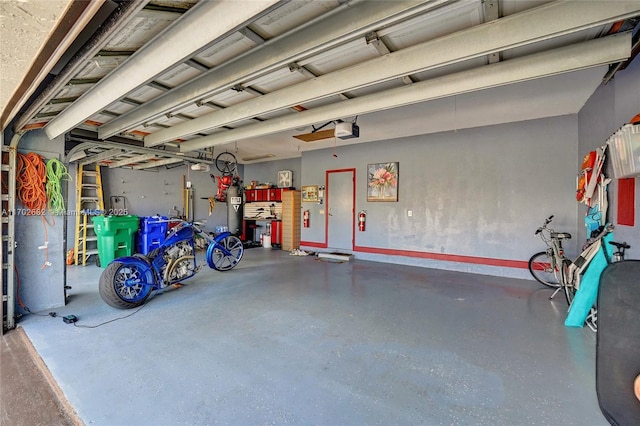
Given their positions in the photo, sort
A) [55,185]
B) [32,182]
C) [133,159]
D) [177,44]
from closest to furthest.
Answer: [177,44] → [32,182] → [55,185] → [133,159]

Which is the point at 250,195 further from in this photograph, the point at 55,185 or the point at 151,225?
the point at 55,185

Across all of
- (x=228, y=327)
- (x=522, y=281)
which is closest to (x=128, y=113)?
(x=228, y=327)

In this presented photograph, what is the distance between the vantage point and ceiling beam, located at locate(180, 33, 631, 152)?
2.14 meters

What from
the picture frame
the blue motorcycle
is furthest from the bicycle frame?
the blue motorcycle

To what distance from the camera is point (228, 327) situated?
2.76 metres

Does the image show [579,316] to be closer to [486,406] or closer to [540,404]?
[540,404]

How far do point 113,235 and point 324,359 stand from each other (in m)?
5.40

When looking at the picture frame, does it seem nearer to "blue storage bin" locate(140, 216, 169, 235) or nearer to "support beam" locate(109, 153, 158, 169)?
"blue storage bin" locate(140, 216, 169, 235)

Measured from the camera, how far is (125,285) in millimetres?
3279

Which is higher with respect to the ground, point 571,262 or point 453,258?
point 571,262

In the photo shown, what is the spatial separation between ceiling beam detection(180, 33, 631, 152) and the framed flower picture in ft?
10.1

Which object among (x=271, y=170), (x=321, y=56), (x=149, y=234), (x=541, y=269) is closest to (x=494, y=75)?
(x=321, y=56)

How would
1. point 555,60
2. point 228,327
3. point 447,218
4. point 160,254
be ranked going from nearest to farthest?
point 555,60
point 228,327
point 160,254
point 447,218

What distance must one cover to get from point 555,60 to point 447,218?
3552 mm
